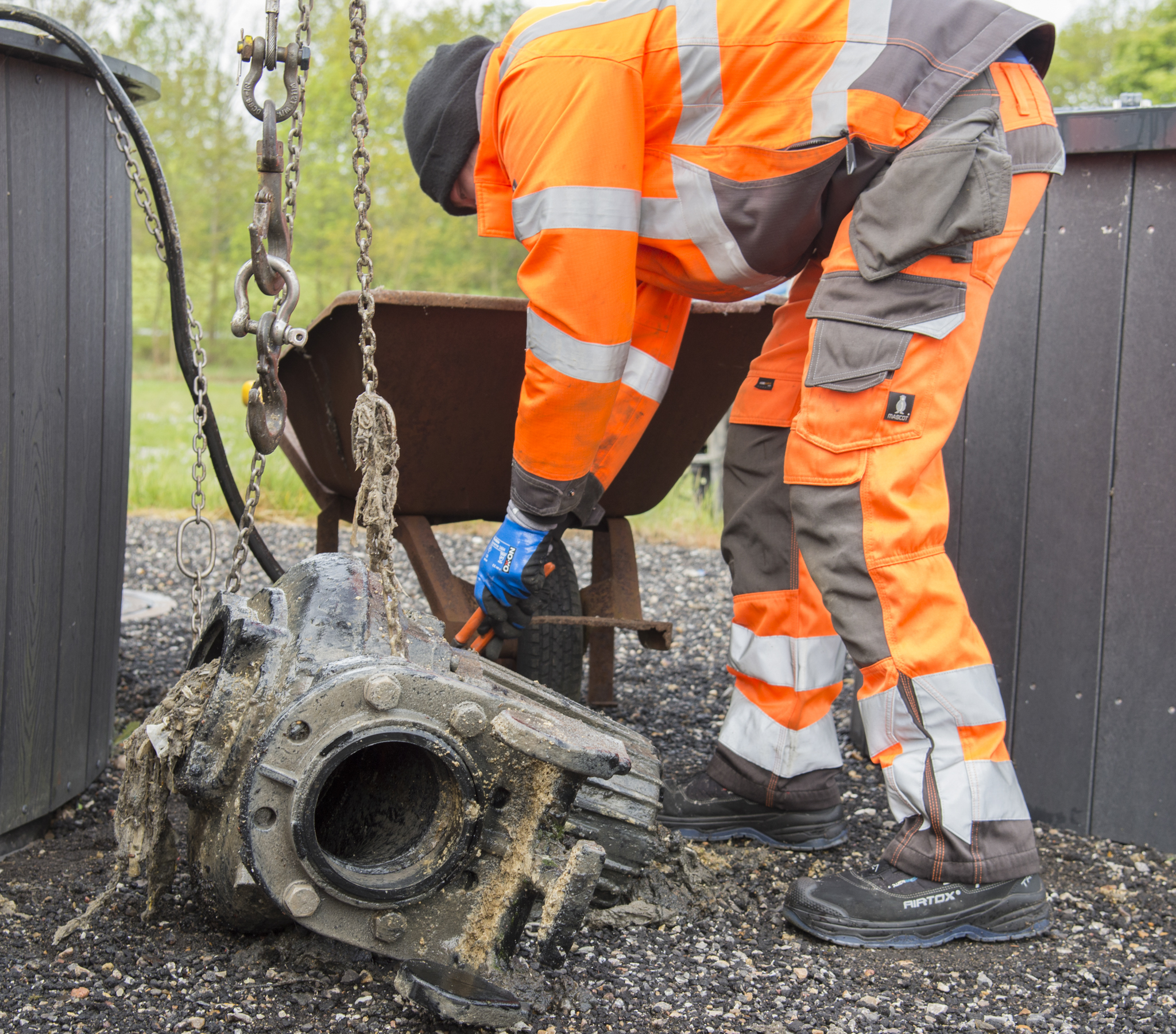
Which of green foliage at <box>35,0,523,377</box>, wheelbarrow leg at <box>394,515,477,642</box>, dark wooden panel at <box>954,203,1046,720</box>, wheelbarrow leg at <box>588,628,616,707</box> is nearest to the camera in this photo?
dark wooden panel at <box>954,203,1046,720</box>

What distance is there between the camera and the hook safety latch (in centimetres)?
163

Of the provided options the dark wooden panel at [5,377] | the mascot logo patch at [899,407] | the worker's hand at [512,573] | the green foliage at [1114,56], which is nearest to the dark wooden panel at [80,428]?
the dark wooden panel at [5,377]

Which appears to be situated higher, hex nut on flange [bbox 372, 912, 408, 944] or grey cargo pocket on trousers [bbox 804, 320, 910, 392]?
grey cargo pocket on trousers [bbox 804, 320, 910, 392]

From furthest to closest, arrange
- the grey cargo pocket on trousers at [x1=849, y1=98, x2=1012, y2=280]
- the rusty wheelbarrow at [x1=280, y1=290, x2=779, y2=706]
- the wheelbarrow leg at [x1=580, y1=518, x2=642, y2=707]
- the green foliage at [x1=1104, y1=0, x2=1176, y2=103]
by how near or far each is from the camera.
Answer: the green foliage at [x1=1104, y1=0, x2=1176, y2=103], the wheelbarrow leg at [x1=580, y1=518, x2=642, y2=707], the rusty wheelbarrow at [x1=280, y1=290, x2=779, y2=706], the grey cargo pocket on trousers at [x1=849, y1=98, x2=1012, y2=280]

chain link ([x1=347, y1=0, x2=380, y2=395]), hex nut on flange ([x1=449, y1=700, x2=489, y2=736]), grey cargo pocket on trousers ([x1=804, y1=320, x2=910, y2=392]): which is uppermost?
chain link ([x1=347, y1=0, x2=380, y2=395])

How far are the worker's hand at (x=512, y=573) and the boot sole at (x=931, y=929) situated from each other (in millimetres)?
754

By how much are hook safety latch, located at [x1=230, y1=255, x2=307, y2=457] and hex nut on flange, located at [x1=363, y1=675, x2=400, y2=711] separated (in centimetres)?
48

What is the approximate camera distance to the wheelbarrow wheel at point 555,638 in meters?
2.79

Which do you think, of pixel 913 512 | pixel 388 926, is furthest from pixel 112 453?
pixel 913 512

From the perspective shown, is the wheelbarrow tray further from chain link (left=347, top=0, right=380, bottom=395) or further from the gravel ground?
Answer: the gravel ground

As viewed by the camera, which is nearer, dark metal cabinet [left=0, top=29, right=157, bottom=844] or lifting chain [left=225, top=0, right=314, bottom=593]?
lifting chain [left=225, top=0, right=314, bottom=593]

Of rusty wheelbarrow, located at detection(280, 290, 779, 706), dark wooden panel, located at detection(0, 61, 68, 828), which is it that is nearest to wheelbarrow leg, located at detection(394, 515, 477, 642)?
rusty wheelbarrow, located at detection(280, 290, 779, 706)

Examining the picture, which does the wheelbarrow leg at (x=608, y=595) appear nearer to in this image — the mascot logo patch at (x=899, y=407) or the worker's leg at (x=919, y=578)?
the worker's leg at (x=919, y=578)

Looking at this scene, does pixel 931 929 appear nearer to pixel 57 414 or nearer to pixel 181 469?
pixel 57 414
